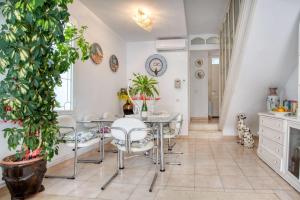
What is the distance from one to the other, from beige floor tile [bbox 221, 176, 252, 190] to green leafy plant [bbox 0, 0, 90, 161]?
203cm

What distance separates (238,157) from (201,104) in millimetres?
4893

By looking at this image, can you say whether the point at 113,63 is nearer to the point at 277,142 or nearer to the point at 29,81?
the point at 29,81

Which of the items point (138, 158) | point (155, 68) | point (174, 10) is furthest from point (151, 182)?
point (155, 68)

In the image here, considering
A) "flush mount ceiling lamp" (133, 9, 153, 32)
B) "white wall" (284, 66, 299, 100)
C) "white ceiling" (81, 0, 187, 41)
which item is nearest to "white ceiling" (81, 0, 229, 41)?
"white ceiling" (81, 0, 187, 41)

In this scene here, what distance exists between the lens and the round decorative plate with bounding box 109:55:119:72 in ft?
16.6

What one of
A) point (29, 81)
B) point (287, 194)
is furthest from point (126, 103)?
point (287, 194)

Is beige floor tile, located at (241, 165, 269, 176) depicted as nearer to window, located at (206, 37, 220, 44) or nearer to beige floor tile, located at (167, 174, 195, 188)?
beige floor tile, located at (167, 174, 195, 188)

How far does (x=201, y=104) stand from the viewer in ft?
28.2

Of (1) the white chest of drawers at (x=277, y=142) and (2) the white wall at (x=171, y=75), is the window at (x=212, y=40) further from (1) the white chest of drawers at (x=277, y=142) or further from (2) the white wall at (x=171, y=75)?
(1) the white chest of drawers at (x=277, y=142)

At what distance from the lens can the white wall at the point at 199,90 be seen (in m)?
8.52

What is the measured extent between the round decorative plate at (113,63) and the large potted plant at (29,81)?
261 cm

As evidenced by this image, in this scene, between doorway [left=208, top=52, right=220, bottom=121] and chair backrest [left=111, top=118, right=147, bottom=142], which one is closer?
chair backrest [left=111, top=118, right=147, bottom=142]

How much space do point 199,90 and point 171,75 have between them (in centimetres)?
311

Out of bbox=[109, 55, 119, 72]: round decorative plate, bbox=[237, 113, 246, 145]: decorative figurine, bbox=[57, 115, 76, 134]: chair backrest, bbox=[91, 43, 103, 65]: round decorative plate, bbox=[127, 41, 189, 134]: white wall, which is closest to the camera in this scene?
bbox=[57, 115, 76, 134]: chair backrest
